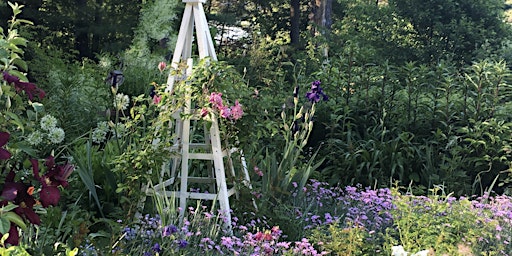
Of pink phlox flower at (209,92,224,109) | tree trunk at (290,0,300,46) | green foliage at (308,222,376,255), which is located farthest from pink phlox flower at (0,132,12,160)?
tree trunk at (290,0,300,46)

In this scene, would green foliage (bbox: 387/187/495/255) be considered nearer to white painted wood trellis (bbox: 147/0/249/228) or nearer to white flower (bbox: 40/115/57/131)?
white painted wood trellis (bbox: 147/0/249/228)

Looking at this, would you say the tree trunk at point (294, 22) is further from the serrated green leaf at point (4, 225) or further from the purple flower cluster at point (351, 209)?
the serrated green leaf at point (4, 225)

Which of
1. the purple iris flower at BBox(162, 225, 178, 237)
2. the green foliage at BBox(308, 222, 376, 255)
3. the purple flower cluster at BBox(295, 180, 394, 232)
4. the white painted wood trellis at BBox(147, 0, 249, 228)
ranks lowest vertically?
the purple flower cluster at BBox(295, 180, 394, 232)

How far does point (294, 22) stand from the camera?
1420 cm

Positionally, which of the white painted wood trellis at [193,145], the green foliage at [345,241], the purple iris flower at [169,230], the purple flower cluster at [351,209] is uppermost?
the white painted wood trellis at [193,145]

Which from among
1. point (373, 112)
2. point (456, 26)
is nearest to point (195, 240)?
point (373, 112)

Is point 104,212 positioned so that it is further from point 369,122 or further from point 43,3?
point 43,3

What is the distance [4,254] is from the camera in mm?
1536

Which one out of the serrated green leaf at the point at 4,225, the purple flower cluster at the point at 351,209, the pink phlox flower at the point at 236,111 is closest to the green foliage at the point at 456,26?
the purple flower cluster at the point at 351,209

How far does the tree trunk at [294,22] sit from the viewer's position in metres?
14.2

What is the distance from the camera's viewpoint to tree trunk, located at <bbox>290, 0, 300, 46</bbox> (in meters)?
14.2

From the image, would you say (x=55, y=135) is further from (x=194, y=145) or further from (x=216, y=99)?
(x=216, y=99)

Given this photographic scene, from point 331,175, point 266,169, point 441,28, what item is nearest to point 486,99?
point 331,175

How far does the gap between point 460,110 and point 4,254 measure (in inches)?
168
